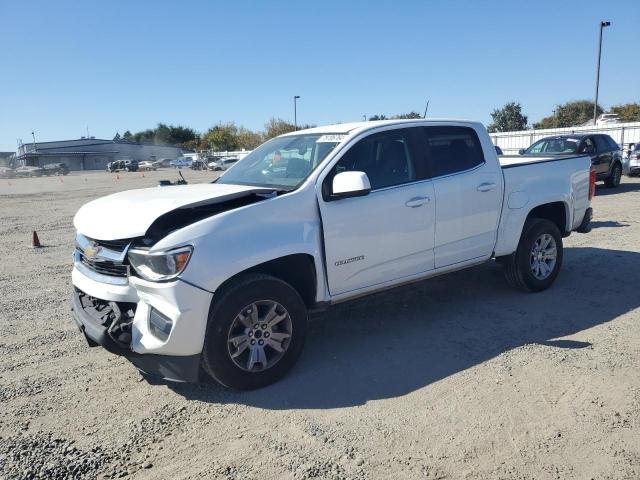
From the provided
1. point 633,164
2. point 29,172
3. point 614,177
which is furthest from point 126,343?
point 29,172

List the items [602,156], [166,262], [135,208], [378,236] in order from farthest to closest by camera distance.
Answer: [602,156] < [378,236] < [135,208] < [166,262]

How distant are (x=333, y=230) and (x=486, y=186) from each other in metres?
1.96

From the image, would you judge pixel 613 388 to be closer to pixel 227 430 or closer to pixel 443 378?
pixel 443 378

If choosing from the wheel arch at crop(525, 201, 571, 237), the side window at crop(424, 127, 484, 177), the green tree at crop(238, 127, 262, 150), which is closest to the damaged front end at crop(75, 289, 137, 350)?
the side window at crop(424, 127, 484, 177)

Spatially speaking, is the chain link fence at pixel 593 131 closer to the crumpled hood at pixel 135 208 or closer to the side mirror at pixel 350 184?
the side mirror at pixel 350 184

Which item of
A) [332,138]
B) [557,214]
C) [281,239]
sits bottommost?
[557,214]

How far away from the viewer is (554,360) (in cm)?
410

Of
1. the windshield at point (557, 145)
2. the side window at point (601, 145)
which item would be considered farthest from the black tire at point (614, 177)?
the windshield at point (557, 145)

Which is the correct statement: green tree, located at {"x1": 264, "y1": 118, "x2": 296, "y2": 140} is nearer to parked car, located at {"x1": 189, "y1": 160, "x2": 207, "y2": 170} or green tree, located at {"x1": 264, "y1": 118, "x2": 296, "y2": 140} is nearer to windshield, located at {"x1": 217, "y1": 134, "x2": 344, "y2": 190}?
parked car, located at {"x1": 189, "y1": 160, "x2": 207, "y2": 170}

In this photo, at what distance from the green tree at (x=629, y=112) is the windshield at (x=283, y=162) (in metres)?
62.3

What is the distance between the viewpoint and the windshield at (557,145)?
1491 centimetres

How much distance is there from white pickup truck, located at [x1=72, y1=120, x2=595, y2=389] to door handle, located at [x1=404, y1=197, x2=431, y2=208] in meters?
0.01

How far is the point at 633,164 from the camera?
19.3 m

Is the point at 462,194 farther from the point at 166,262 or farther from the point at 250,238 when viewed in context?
the point at 166,262
